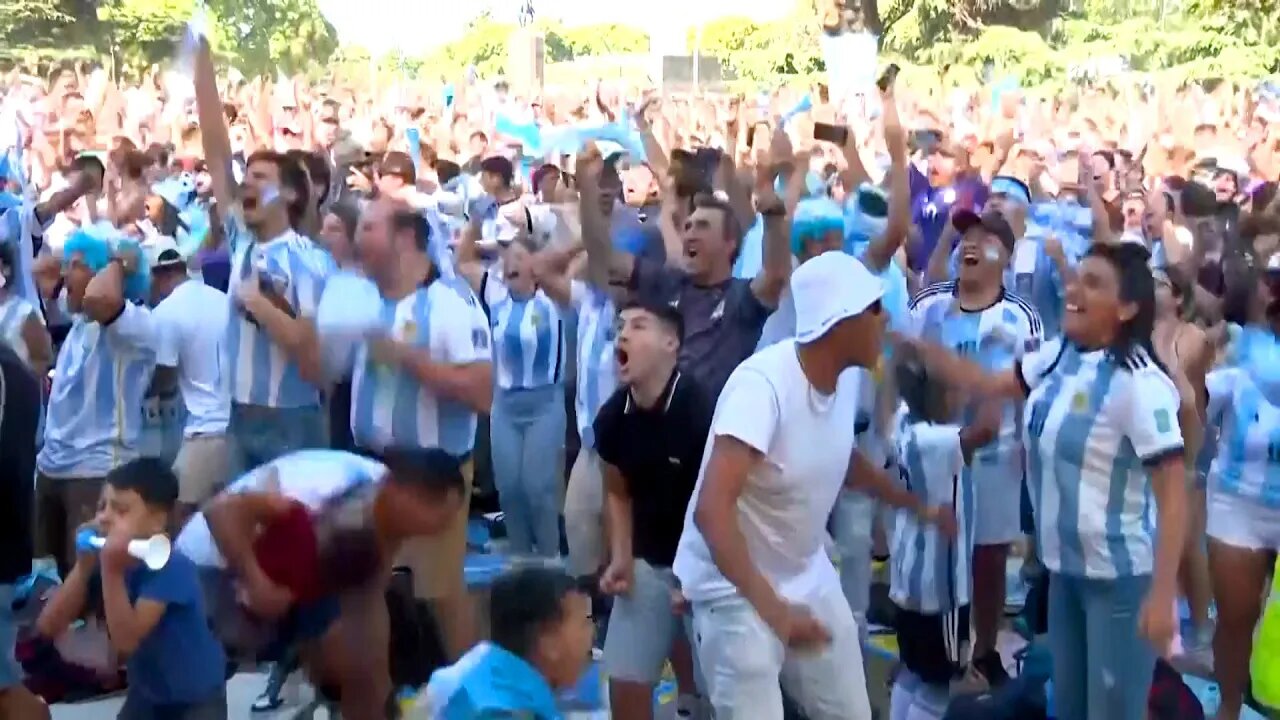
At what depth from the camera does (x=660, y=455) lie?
376 cm

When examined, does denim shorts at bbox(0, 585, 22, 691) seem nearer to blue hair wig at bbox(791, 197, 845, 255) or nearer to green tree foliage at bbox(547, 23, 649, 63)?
blue hair wig at bbox(791, 197, 845, 255)

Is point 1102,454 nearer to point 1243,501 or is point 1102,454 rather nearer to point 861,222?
point 1243,501

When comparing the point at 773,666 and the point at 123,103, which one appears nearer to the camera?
the point at 773,666

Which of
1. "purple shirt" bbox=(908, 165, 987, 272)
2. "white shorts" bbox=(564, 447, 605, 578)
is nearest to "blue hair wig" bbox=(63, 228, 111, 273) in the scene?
"white shorts" bbox=(564, 447, 605, 578)

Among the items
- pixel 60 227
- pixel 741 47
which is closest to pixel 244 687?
pixel 60 227

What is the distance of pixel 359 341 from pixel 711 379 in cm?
109

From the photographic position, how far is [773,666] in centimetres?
336

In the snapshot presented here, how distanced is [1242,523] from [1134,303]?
3.12 ft

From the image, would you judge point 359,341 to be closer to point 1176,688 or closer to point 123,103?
point 1176,688

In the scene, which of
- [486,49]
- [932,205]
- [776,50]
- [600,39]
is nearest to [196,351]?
[932,205]

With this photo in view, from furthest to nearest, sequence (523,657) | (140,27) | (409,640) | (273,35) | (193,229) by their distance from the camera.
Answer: (140,27)
(273,35)
(193,229)
(409,640)
(523,657)

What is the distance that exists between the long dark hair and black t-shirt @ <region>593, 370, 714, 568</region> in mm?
1037

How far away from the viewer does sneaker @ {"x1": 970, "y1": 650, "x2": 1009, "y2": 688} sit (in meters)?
4.85

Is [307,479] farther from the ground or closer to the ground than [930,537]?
farther from the ground
